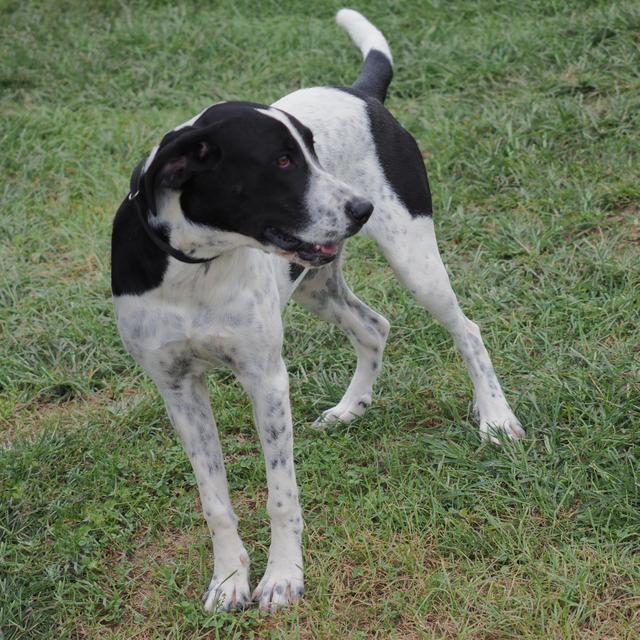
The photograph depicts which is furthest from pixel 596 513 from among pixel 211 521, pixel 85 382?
pixel 85 382

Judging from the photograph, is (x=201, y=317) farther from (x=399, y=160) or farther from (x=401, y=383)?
(x=401, y=383)

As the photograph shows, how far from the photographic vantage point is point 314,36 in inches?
311

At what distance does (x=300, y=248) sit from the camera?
2.83m

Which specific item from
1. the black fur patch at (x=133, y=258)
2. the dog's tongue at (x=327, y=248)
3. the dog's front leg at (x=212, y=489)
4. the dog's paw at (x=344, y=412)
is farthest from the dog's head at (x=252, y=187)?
the dog's paw at (x=344, y=412)

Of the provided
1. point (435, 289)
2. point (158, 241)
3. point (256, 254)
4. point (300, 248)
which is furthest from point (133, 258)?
point (435, 289)

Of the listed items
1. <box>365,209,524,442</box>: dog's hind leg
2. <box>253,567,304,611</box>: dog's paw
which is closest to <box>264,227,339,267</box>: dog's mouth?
<box>365,209,524,442</box>: dog's hind leg

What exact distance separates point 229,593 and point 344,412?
1109 millimetres

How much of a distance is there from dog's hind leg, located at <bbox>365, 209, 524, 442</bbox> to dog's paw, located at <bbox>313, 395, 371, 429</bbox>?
18.6 inches

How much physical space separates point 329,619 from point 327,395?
1346mm

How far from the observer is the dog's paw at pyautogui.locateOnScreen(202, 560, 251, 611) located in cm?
326

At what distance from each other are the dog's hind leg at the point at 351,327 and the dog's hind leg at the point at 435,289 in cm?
33

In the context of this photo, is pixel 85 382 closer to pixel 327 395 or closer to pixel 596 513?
pixel 327 395

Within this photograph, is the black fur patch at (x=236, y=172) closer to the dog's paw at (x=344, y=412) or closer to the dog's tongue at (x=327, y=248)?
the dog's tongue at (x=327, y=248)

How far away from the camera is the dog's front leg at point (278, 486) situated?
10.3ft
